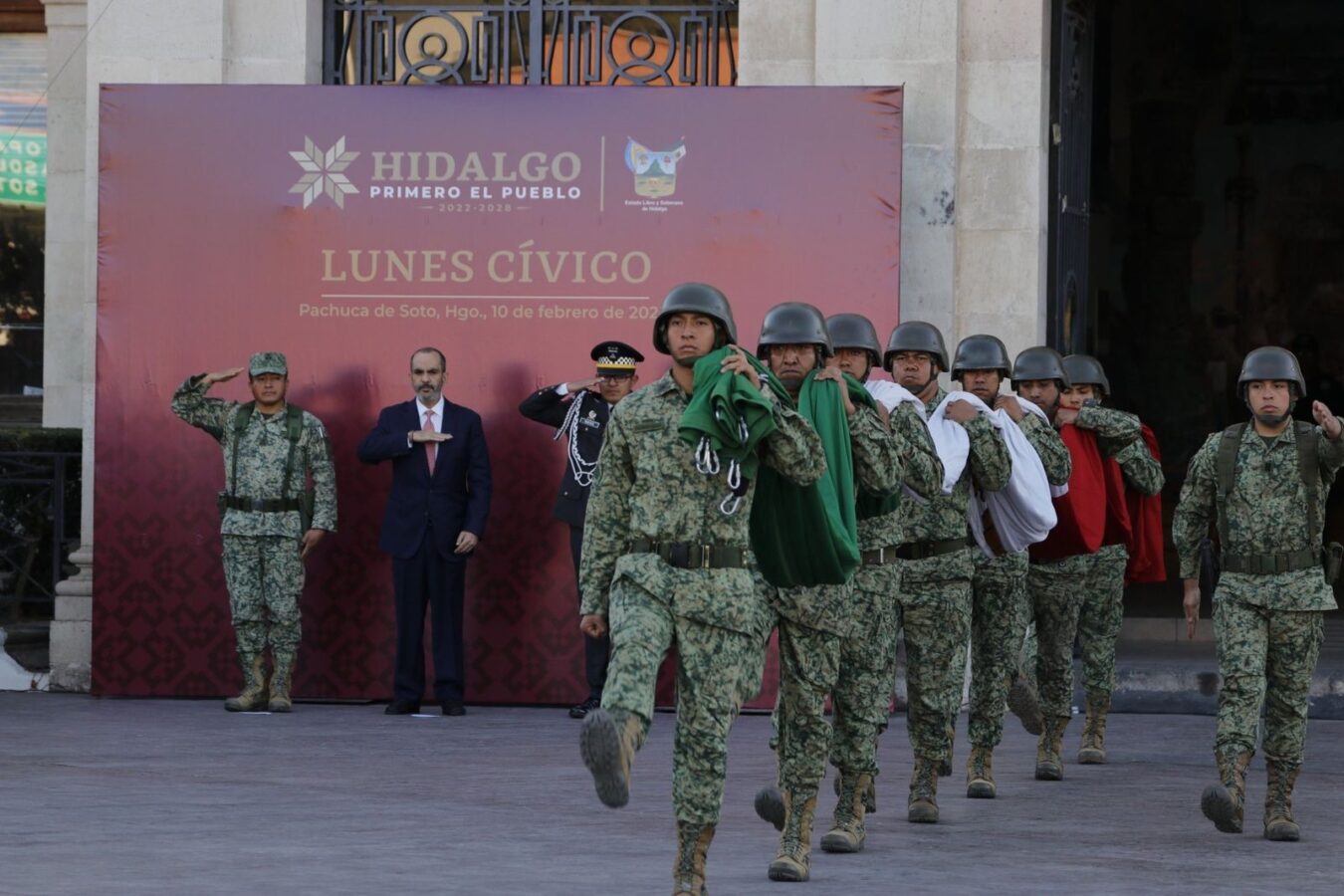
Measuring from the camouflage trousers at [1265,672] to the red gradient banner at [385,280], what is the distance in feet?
14.7

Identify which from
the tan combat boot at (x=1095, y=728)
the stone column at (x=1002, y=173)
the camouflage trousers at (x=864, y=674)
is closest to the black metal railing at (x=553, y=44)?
the stone column at (x=1002, y=173)

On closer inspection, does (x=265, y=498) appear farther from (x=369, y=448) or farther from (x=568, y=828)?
(x=568, y=828)

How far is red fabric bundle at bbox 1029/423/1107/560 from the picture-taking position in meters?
11.2

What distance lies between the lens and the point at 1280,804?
366 inches

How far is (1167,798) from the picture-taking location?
410 inches

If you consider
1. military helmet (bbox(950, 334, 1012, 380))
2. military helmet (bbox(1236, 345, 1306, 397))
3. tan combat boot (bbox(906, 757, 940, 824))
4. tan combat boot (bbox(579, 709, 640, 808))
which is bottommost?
tan combat boot (bbox(906, 757, 940, 824))

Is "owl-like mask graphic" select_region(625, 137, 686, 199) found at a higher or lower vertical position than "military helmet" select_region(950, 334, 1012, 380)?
higher

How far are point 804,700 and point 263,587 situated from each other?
5.95 meters

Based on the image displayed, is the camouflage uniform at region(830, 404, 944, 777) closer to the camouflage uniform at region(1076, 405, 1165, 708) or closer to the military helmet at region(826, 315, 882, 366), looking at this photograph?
the military helmet at region(826, 315, 882, 366)

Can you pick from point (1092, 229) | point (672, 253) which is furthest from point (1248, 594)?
point (1092, 229)

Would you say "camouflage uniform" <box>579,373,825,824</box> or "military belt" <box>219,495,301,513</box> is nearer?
"camouflage uniform" <box>579,373,825,824</box>

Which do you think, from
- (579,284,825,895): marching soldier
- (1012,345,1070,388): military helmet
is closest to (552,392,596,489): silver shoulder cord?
(1012,345,1070,388): military helmet

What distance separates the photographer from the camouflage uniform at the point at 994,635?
33.9 ft

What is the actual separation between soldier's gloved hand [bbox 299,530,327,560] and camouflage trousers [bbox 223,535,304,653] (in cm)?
4
